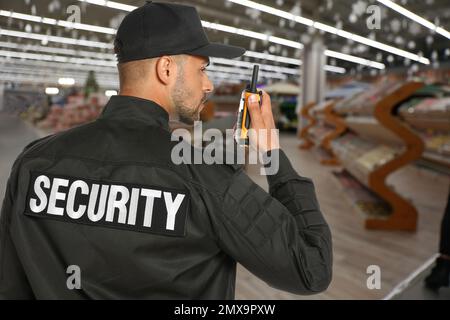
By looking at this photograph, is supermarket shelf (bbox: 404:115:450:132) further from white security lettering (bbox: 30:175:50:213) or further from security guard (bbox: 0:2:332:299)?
white security lettering (bbox: 30:175:50:213)

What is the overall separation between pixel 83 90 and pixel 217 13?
561 millimetres

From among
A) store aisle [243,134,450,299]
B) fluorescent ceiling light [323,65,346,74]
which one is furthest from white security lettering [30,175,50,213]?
fluorescent ceiling light [323,65,346,74]

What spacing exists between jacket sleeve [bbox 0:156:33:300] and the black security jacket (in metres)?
0.02

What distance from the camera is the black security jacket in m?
0.62

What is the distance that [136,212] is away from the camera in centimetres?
63

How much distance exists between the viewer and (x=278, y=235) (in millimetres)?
631

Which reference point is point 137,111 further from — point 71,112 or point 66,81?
point 71,112

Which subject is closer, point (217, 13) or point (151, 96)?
point (151, 96)

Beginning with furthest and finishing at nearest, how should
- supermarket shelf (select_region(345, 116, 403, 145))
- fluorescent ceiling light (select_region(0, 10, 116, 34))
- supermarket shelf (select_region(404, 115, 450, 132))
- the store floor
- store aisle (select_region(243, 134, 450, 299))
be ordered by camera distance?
1. supermarket shelf (select_region(404, 115, 450, 132))
2. supermarket shelf (select_region(345, 116, 403, 145))
3. store aisle (select_region(243, 134, 450, 299))
4. the store floor
5. fluorescent ceiling light (select_region(0, 10, 116, 34))

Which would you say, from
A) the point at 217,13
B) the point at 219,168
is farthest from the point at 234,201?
the point at 217,13

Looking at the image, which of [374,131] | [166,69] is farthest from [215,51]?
[374,131]

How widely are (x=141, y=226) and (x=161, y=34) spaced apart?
31cm
